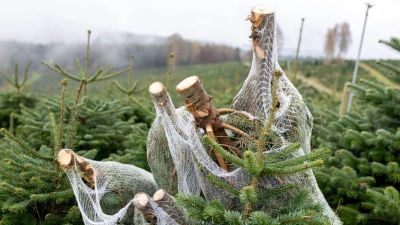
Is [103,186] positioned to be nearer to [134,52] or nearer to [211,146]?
[211,146]

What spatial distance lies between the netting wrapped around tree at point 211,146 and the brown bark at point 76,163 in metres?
0.01

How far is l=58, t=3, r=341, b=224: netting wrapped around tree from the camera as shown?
1.92 metres

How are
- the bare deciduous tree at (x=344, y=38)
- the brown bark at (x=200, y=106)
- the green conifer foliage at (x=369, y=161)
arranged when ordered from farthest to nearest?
the bare deciduous tree at (x=344, y=38) < the green conifer foliage at (x=369, y=161) < the brown bark at (x=200, y=106)

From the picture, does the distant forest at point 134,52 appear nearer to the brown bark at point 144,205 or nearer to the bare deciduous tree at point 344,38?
the bare deciduous tree at point 344,38

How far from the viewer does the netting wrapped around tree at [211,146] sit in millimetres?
1921

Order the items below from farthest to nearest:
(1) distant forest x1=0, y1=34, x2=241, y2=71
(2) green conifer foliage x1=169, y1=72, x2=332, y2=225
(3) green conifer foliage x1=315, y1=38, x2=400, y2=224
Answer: (1) distant forest x1=0, y1=34, x2=241, y2=71 < (3) green conifer foliage x1=315, y1=38, x2=400, y2=224 < (2) green conifer foliage x1=169, y1=72, x2=332, y2=225

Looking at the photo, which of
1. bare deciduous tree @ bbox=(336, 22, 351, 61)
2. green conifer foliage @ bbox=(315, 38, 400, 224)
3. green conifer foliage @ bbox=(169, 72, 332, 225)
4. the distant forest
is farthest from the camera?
the distant forest

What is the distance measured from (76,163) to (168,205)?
60 centimetres

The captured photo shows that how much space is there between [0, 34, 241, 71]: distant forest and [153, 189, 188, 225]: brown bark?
26.3 metres

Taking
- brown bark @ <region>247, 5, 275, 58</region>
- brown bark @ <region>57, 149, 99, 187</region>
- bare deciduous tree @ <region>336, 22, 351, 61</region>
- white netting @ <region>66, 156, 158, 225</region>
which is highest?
bare deciduous tree @ <region>336, 22, 351, 61</region>

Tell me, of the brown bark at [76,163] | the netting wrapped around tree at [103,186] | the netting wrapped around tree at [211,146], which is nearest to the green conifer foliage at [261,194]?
the netting wrapped around tree at [211,146]

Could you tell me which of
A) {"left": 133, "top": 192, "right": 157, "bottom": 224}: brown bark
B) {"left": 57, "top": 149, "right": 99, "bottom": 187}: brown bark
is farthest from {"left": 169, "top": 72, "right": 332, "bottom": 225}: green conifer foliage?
{"left": 57, "top": 149, "right": 99, "bottom": 187}: brown bark

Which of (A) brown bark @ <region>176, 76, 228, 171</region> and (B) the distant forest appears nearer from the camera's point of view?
(A) brown bark @ <region>176, 76, 228, 171</region>

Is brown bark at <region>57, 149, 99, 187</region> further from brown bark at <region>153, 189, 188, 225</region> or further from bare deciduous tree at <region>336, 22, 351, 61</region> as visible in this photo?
bare deciduous tree at <region>336, 22, 351, 61</region>
